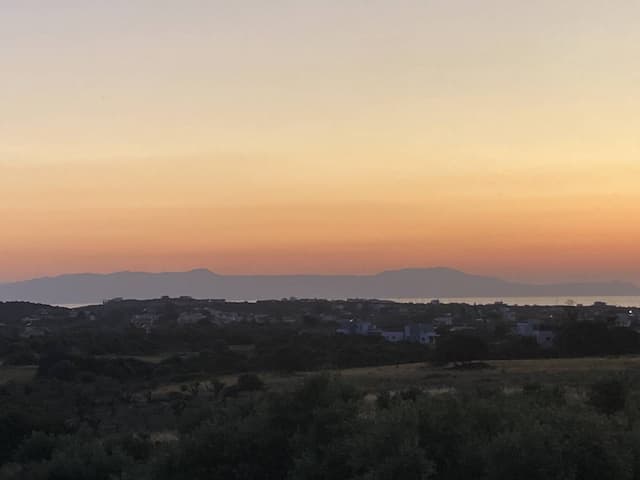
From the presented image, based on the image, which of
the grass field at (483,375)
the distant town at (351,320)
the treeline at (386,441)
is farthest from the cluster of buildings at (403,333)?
the treeline at (386,441)

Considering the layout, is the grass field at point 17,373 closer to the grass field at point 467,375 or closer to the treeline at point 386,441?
the grass field at point 467,375

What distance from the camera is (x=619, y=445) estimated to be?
43.5 ft

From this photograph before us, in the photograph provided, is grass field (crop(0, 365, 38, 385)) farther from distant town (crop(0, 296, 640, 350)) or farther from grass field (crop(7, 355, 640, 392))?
distant town (crop(0, 296, 640, 350))

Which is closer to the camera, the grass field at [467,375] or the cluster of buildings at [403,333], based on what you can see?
the grass field at [467,375]

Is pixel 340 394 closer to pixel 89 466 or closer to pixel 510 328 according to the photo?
pixel 89 466

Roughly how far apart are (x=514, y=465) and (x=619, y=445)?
1747 millimetres

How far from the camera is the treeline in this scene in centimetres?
Result: 1279

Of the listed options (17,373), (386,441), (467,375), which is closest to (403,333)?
(17,373)

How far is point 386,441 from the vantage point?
45.0 ft

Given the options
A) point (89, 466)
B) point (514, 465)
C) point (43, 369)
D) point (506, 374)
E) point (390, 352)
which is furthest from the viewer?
point (390, 352)

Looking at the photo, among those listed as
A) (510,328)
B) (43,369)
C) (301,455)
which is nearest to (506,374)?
(43,369)

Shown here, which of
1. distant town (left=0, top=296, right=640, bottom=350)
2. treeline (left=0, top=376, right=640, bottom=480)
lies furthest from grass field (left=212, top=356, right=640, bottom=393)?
treeline (left=0, top=376, right=640, bottom=480)

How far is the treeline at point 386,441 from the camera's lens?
12.8m

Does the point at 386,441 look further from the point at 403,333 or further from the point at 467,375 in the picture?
the point at 403,333
